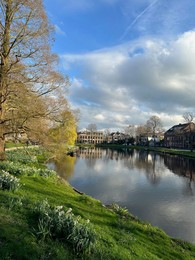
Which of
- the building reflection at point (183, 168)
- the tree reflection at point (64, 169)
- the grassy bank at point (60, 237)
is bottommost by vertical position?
the building reflection at point (183, 168)

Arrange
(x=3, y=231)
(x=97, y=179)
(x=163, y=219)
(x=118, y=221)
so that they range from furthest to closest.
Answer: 1. (x=97, y=179)
2. (x=163, y=219)
3. (x=118, y=221)
4. (x=3, y=231)

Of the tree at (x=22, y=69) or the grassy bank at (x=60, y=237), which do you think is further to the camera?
the tree at (x=22, y=69)

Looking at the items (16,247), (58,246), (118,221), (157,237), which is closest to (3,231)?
(16,247)

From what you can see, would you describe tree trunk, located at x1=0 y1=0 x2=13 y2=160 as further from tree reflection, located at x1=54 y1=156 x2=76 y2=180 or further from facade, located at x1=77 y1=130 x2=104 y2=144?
facade, located at x1=77 y1=130 x2=104 y2=144

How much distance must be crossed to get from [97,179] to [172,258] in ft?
65.6

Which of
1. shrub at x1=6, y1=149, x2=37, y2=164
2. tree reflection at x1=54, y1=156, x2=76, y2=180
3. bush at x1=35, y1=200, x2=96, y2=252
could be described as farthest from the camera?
tree reflection at x1=54, y1=156, x2=76, y2=180

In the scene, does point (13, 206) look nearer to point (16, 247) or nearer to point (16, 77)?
point (16, 247)

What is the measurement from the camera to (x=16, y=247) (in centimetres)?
495

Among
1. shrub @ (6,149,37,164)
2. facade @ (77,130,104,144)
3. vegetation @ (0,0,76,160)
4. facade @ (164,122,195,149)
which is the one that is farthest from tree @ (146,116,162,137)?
vegetation @ (0,0,76,160)

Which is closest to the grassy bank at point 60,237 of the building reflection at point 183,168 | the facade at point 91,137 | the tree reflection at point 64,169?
the tree reflection at point 64,169

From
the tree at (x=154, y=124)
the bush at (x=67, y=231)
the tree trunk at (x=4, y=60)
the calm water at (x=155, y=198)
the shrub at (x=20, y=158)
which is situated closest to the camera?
the bush at (x=67, y=231)

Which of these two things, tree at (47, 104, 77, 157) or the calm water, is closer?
tree at (47, 104, 77, 157)

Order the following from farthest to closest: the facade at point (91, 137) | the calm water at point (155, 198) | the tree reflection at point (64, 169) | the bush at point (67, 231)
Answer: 1. the facade at point (91, 137)
2. the tree reflection at point (64, 169)
3. the calm water at point (155, 198)
4. the bush at point (67, 231)

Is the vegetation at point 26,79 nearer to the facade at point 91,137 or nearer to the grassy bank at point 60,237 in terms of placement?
the grassy bank at point 60,237
